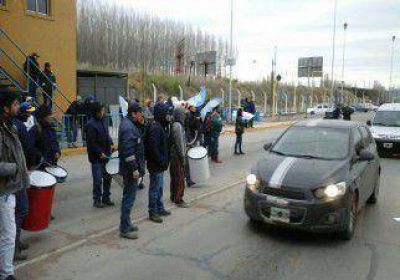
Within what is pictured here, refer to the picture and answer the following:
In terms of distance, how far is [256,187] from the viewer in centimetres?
690

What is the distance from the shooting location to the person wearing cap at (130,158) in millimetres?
6543

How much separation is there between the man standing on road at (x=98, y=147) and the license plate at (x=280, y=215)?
3.37 m

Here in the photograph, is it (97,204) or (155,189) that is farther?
(97,204)

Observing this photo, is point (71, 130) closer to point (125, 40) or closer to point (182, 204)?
point (182, 204)

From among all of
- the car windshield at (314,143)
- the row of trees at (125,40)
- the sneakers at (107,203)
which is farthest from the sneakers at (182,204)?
the row of trees at (125,40)

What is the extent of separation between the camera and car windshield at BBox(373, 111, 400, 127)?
56.5 ft

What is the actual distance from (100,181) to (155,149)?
5.59 feet

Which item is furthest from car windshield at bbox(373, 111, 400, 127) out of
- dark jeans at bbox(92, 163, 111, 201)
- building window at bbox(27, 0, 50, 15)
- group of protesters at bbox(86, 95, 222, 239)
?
building window at bbox(27, 0, 50, 15)

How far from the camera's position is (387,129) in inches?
653

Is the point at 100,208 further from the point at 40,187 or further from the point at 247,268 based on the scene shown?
the point at 247,268

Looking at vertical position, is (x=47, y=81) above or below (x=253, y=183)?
above

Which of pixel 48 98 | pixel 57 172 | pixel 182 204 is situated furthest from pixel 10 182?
pixel 48 98

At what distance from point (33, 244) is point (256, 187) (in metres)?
3.14

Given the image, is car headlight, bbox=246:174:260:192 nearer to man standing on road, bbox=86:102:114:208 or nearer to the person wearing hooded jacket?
the person wearing hooded jacket
